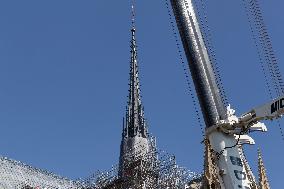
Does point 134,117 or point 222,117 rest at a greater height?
point 134,117

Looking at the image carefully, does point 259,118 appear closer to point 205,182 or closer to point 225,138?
point 225,138

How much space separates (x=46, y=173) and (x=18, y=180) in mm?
14806

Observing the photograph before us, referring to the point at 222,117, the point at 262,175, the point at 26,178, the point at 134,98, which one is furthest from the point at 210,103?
the point at 134,98

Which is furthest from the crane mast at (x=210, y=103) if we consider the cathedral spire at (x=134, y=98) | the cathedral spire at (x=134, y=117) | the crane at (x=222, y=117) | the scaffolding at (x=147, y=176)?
the cathedral spire at (x=134, y=98)

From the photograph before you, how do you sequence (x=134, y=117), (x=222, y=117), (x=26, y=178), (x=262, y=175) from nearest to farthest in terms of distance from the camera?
(x=262, y=175) < (x=222, y=117) < (x=26, y=178) < (x=134, y=117)

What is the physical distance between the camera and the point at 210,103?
28.3 m

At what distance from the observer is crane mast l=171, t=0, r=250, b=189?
88.5 ft

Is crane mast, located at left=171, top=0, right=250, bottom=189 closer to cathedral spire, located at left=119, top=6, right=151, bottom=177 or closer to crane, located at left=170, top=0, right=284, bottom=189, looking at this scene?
crane, located at left=170, top=0, right=284, bottom=189

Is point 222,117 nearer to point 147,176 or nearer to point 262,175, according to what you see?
point 262,175

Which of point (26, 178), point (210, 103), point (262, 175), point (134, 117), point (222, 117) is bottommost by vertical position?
point (262, 175)

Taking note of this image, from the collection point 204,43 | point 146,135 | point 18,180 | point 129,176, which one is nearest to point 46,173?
point 18,180

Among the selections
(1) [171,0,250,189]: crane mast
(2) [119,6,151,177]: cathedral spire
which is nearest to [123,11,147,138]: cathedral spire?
(2) [119,6,151,177]: cathedral spire

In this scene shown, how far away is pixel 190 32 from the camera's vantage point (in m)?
30.5

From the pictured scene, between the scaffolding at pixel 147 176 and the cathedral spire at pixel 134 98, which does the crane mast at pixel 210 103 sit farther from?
the cathedral spire at pixel 134 98
